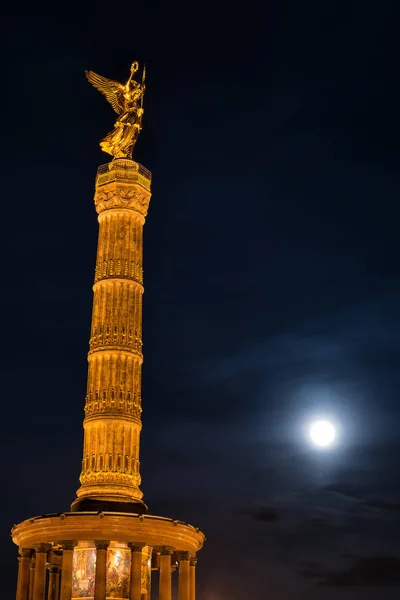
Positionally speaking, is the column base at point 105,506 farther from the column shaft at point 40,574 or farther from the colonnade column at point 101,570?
the column shaft at point 40,574

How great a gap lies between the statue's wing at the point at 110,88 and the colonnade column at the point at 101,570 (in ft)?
66.8

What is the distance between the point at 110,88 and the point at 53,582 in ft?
74.2

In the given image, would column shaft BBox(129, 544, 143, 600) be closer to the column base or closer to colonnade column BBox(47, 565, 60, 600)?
the column base

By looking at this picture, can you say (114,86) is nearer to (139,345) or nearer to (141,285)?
(141,285)

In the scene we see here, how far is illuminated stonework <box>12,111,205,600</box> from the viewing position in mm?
32062

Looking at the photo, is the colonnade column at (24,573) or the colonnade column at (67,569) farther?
the colonnade column at (24,573)

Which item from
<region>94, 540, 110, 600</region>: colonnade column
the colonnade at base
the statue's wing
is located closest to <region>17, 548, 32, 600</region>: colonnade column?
the colonnade at base

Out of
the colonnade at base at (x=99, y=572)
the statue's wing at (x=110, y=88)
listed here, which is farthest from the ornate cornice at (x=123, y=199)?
the colonnade at base at (x=99, y=572)

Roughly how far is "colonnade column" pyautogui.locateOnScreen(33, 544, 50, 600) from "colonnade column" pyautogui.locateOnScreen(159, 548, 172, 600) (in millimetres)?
4327

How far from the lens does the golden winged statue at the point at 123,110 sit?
4116cm

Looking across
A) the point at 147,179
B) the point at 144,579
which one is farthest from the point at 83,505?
the point at 147,179

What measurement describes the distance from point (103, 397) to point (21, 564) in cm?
713

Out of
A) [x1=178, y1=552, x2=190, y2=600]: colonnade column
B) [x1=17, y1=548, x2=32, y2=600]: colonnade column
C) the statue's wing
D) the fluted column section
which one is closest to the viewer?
[x1=17, y1=548, x2=32, y2=600]: colonnade column

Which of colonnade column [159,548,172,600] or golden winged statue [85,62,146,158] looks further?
golden winged statue [85,62,146,158]
